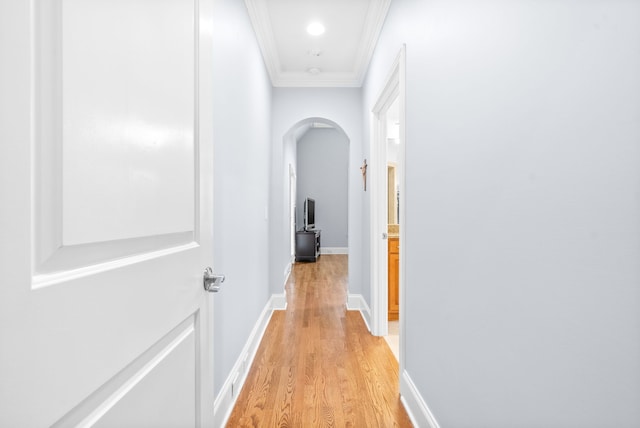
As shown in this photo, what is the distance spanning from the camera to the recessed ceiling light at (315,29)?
2.79 m

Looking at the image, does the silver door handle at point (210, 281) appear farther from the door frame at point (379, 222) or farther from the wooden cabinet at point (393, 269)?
the wooden cabinet at point (393, 269)

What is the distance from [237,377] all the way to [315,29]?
2719 millimetres

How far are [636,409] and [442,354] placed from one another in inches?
33.8

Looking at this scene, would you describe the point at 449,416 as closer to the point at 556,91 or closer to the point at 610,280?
the point at 610,280

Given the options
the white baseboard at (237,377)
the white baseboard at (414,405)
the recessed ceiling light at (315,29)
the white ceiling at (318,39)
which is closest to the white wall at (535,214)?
the white baseboard at (414,405)

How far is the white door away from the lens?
0.43 m

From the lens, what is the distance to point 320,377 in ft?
7.29

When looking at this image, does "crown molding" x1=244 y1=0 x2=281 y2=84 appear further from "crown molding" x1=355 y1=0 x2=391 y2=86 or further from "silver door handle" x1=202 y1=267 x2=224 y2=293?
"silver door handle" x1=202 y1=267 x2=224 y2=293

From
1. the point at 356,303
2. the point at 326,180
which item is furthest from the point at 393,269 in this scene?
the point at 326,180

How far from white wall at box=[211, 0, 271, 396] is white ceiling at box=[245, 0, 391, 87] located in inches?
8.8

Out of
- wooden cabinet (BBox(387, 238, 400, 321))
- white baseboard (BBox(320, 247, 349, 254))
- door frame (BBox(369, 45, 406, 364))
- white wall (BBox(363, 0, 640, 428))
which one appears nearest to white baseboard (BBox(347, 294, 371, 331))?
wooden cabinet (BBox(387, 238, 400, 321))

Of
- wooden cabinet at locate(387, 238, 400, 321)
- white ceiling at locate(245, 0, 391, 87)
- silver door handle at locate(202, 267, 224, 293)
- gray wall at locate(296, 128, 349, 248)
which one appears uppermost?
white ceiling at locate(245, 0, 391, 87)

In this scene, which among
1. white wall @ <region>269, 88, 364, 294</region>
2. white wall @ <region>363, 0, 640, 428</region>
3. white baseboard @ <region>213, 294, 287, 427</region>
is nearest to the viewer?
white wall @ <region>363, 0, 640, 428</region>

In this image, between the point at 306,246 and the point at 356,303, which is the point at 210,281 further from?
the point at 306,246
